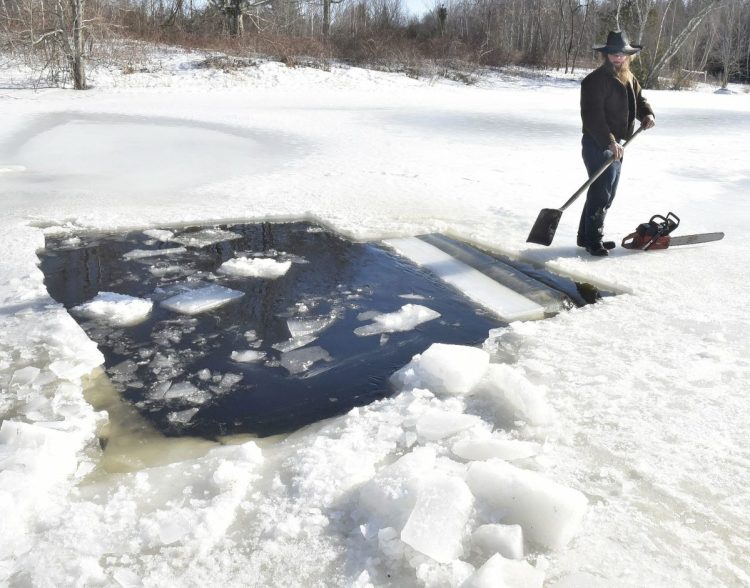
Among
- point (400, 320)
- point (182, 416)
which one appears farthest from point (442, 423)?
point (400, 320)

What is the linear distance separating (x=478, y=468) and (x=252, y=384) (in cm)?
116

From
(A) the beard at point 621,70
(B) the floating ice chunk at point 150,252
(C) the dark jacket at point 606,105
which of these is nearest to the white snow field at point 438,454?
(B) the floating ice chunk at point 150,252

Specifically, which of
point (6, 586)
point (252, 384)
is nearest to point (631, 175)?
point (252, 384)

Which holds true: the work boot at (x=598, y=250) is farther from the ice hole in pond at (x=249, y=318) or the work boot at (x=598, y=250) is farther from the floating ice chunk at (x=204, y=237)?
the floating ice chunk at (x=204, y=237)

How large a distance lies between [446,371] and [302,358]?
74 centimetres

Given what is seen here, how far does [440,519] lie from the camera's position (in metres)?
1.84

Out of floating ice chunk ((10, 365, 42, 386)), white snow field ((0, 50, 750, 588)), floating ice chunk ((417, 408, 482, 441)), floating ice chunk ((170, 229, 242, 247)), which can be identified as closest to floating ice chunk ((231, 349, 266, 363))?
white snow field ((0, 50, 750, 588))

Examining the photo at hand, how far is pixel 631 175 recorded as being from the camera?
7609 mm

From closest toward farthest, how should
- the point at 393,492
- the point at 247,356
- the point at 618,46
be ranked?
the point at 393,492, the point at 247,356, the point at 618,46

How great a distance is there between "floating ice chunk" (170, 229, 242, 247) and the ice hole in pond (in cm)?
1

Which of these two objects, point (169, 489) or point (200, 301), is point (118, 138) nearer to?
point (200, 301)

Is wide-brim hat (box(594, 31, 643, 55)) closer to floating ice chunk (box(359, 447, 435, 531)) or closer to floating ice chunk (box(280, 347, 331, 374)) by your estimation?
floating ice chunk (box(280, 347, 331, 374))

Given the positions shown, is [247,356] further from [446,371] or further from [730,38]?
[730,38]

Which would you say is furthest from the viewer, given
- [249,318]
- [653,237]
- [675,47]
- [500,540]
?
[675,47]
